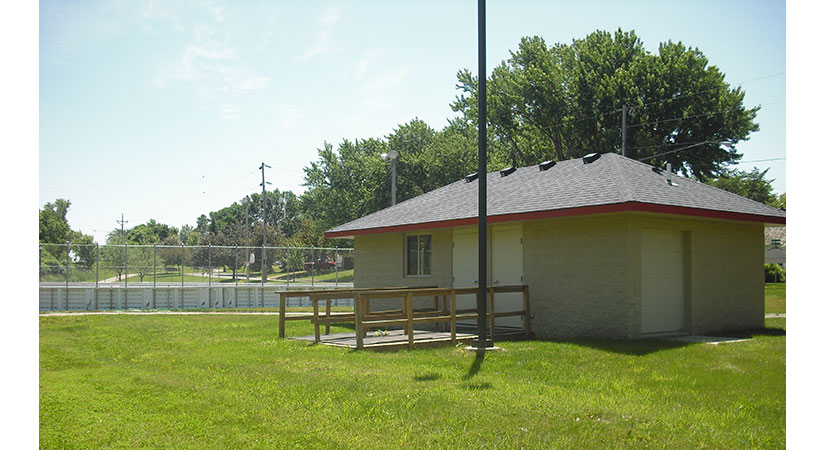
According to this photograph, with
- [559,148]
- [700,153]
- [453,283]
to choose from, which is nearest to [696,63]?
[700,153]

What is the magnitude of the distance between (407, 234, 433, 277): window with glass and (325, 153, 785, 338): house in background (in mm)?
422

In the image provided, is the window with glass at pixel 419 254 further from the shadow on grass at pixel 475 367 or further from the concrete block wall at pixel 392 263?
the shadow on grass at pixel 475 367

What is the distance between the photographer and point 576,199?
43.5 ft

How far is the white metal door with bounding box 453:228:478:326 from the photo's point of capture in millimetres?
16141

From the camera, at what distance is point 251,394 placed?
7.75m

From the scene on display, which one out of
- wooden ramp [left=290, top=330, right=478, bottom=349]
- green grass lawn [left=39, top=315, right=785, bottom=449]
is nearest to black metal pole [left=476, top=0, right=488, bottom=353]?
green grass lawn [left=39, top=315, right=785, bottom=449]

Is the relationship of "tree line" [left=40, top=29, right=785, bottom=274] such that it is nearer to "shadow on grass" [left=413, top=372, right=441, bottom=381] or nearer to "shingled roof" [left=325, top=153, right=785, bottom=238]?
"shingled roof" [left=325, top=153, right=785, bottom=238]

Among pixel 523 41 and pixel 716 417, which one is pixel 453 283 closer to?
pixel 716 417

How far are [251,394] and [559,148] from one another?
109 ft

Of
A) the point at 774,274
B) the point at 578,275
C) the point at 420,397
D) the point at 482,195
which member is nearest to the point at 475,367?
the point at 420,397

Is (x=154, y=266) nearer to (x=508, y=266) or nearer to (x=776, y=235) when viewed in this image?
(x=508, y=266)

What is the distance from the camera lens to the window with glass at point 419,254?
1769cm

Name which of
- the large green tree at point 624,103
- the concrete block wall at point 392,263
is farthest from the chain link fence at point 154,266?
the large green tree at point 624,103

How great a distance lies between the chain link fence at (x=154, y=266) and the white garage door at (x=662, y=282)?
17.4m
